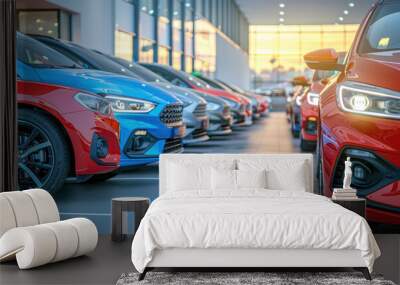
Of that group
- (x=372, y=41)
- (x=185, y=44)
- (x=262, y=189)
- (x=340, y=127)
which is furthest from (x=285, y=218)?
(x=185, y=44)

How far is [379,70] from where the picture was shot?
5184 mm

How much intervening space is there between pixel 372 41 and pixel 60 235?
7.79ft

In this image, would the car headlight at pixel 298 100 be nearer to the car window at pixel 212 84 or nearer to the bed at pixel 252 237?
the car window at pixel 212 84

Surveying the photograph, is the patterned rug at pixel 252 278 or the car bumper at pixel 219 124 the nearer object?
the patterned rug at pixel 252 278

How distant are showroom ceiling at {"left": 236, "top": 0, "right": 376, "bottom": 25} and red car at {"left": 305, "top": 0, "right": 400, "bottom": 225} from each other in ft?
0.95

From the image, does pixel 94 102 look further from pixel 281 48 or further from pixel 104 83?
pixel 281 48

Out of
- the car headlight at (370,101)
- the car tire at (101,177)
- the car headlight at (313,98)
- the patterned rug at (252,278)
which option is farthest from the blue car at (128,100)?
the patterned rug at (252,278)

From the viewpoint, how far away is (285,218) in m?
4.11

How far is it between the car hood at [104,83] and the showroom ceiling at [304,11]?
35.8 inches

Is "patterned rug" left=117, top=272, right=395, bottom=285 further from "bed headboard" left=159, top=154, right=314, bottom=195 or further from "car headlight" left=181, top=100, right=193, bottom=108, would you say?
"car headlight" left=181, top=100, right=193, bottom=108

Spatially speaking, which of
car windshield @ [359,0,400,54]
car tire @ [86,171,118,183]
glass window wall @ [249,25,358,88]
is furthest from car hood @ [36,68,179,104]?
car windshield @ [359,0,400,54]

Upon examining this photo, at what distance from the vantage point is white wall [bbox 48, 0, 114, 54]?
5770 mm

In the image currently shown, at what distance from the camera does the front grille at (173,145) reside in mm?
5737

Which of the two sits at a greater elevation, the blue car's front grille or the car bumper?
the blue car's front grille
